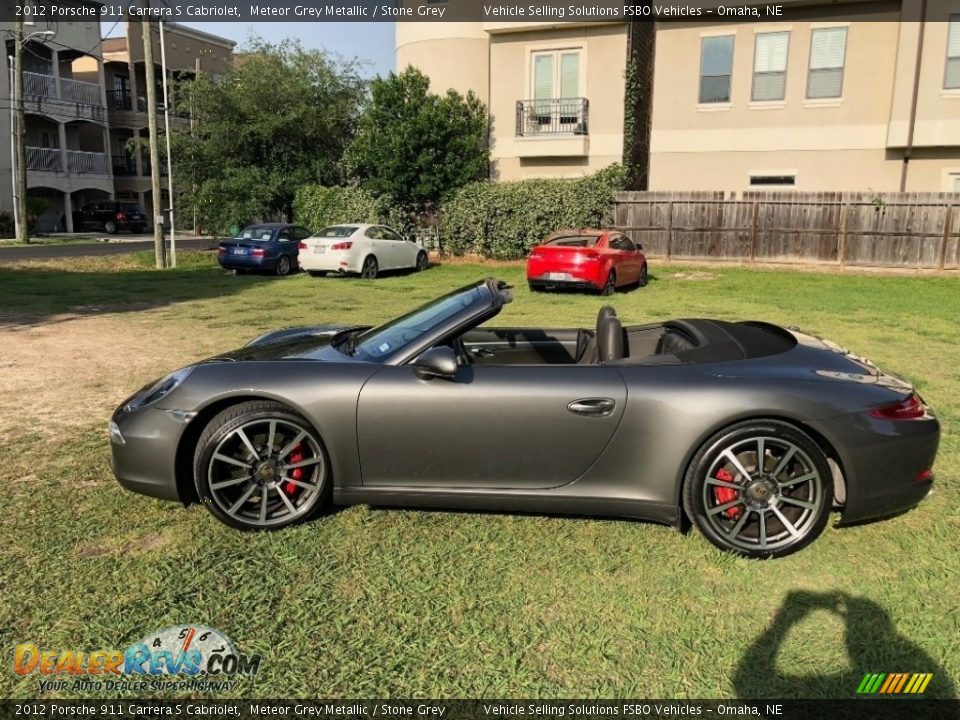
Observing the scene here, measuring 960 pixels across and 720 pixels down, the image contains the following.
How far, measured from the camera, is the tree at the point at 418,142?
22.8 m

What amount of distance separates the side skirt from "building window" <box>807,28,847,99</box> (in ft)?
70.4

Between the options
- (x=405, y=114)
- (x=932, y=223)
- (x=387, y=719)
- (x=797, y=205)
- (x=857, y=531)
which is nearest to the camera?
(x=387, y=719)

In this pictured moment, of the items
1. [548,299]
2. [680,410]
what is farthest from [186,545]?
[548,299]

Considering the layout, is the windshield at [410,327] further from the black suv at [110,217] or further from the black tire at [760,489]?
the black suv at [110,217]

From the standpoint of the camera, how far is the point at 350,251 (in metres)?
17.5

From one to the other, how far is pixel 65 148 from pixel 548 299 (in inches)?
1444

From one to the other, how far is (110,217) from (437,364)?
42.1 m

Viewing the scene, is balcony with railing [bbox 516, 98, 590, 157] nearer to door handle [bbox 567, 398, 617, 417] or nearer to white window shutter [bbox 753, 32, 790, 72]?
white window shutter [bbox 753, 32, 790, 72]

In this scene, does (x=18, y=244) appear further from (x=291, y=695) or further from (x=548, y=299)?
(x=291, y=695)

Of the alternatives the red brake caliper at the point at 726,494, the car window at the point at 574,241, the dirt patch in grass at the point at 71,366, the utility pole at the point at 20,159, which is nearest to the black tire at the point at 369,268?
the car window at the point at 574,241

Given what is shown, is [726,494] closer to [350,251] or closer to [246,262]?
[350,251]

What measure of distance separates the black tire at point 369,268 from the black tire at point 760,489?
15102 mm

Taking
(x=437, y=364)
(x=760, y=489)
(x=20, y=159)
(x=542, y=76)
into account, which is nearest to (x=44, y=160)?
(x=20, y=159)

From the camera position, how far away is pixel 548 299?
13.9 meters
